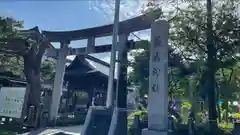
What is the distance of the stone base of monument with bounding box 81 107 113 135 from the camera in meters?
6.45

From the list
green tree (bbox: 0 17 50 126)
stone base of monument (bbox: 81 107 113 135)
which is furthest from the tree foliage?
green tree (bbox: 0 17 50 126)

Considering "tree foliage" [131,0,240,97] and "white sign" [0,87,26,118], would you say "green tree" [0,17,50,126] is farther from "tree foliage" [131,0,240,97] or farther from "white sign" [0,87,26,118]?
"tree foliage" [131,0,240,97]

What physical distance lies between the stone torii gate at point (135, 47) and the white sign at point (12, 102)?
1.80 meters

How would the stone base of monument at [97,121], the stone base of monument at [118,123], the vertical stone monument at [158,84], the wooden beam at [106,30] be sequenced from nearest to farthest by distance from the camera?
the vertical stone monument at [158,84] < the stone base of monument at [118,123] < the stone base of monument at [97,121] < the wooden beam at [106,30]

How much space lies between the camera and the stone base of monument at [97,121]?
21.2 feet

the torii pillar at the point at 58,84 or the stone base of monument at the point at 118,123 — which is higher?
the torii pillar at the point at 58,84

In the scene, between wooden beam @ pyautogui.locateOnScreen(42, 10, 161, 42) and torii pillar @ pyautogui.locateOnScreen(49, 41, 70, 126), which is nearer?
wooden beam @ pyautogui.locateOnScreen(42, 10, 161, 42)

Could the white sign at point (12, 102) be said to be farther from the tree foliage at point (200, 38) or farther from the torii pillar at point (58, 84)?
the tree foliage at point (200, 38)

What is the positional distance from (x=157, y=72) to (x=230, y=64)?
3.30 m

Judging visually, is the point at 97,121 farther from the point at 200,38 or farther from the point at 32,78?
the point at 32,78

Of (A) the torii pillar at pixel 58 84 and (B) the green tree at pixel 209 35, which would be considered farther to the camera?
(A) the torii pillar at pixel 58 84

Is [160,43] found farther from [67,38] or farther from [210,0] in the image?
[67,38]

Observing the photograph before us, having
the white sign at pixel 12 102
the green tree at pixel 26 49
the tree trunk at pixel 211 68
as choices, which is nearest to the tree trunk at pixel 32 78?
the green tree at pixel 26 49

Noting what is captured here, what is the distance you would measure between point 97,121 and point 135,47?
3.12 meters
